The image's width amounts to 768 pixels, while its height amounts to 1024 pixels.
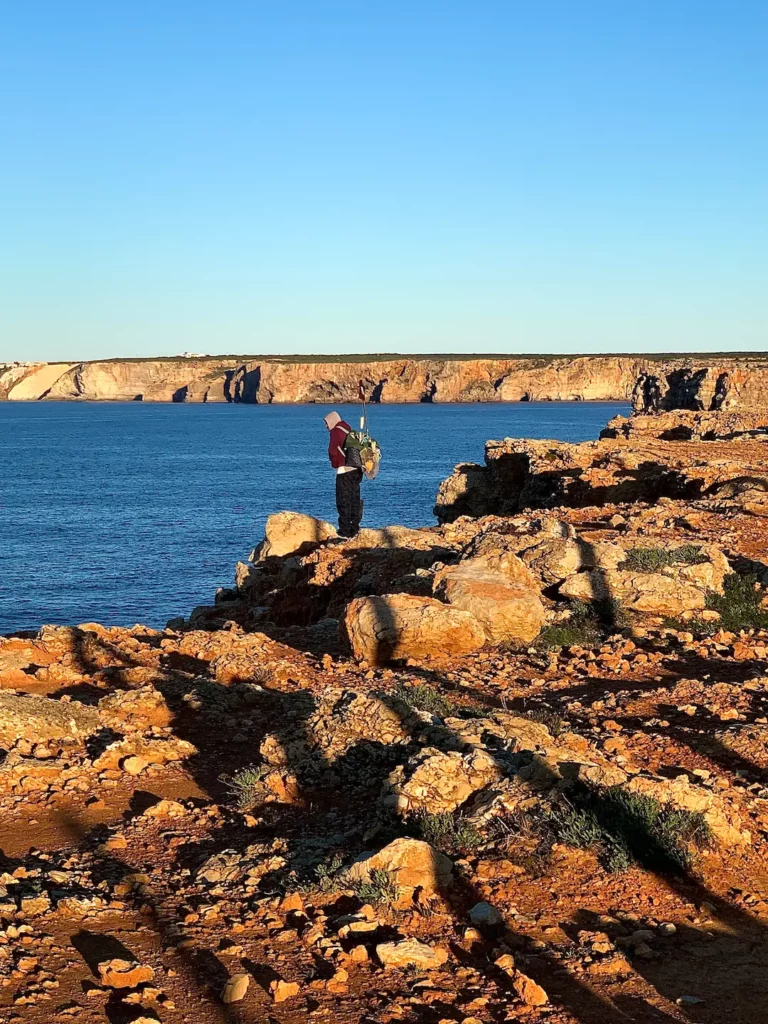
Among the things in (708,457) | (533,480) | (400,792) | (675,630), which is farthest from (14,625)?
(400,792)

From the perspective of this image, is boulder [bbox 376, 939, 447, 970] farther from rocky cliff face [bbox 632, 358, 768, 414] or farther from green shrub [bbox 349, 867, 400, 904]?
rocky cliff face [bbox 632, 358, 768, 414]

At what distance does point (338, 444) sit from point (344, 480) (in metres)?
0.73

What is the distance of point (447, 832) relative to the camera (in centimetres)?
616

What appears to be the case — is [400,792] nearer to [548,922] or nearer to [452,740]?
[452,740]

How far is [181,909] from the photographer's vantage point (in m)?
5.57

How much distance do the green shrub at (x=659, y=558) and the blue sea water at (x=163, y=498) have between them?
19.2 m

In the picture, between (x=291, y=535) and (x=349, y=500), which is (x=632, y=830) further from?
(x=291, y=535)

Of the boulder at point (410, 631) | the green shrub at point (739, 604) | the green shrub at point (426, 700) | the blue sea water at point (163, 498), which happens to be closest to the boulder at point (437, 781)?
the green shrub at point (426, 700)

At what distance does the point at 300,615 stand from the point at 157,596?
61.0ft

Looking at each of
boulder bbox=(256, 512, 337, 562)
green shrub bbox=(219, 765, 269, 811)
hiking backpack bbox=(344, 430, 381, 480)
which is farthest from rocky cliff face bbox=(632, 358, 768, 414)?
green shrub bbox=(219, 765, 269, 811)

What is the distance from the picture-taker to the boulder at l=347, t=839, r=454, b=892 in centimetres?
564

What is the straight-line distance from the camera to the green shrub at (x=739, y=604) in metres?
10.9

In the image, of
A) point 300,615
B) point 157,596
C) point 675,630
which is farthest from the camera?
point 157,596

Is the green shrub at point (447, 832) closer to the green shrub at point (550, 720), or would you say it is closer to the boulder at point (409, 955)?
the boulder at point (409, 955)
